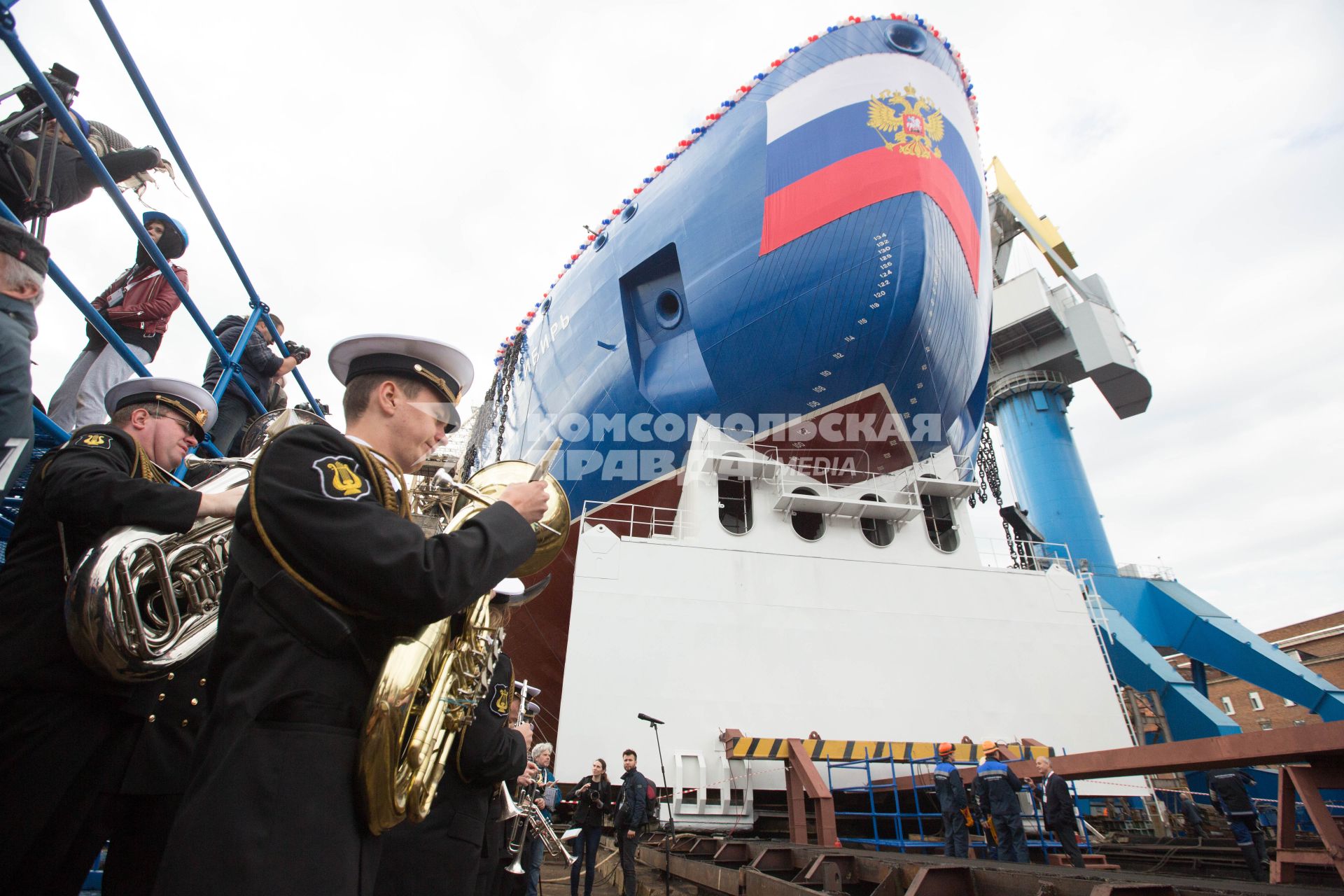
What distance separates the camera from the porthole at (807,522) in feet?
→ 33.5

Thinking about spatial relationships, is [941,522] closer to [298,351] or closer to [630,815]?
[630,815]

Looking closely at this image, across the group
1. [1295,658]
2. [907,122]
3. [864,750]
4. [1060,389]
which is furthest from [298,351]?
[1295,658]

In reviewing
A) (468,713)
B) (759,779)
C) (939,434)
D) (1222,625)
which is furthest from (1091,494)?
(468,713)

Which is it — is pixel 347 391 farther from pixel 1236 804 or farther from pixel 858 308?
pixel 1236 804

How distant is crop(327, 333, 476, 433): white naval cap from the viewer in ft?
5.63

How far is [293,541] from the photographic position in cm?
120

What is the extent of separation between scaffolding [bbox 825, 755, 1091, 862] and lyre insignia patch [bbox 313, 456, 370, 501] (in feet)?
23.0

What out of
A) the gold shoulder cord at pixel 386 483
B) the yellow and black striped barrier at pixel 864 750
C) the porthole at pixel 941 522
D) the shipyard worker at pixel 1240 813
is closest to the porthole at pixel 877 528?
the porthole at pixel 941 522

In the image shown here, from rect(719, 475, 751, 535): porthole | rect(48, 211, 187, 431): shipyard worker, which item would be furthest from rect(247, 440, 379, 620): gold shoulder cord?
rect(719, 475, 751, 535): porthole

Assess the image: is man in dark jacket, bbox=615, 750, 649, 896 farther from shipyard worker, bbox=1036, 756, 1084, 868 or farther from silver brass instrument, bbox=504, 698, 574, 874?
shipyard worker, bbox=1036, 756, 1084, 868

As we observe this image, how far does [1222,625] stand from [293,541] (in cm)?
1889

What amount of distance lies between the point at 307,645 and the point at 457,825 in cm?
134

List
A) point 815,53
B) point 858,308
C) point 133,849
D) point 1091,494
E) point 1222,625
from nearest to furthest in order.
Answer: point 133,849, point 858,308, point 815,53, point 1222,625, point 1091,494

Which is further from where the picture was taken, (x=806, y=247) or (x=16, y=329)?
(x=806, y=247)
